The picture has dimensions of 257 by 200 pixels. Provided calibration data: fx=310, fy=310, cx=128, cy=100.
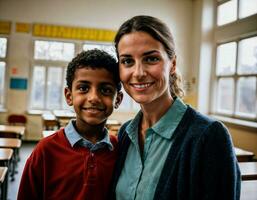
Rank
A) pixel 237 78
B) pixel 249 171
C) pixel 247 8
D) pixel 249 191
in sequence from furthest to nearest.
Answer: pixel 237 78 < pixel 247 8 < pixel 249 171 < pixel 249 191

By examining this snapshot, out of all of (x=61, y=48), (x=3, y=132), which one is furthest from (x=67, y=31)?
(x=3, y=132)

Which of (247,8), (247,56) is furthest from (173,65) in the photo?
(247,8)

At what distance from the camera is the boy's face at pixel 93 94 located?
1.24 metres

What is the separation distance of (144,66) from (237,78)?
641 centimetres

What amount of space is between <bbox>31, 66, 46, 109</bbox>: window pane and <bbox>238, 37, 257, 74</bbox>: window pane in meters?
4.87

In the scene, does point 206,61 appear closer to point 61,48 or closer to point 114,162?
point 61,48

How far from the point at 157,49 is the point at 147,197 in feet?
1.66

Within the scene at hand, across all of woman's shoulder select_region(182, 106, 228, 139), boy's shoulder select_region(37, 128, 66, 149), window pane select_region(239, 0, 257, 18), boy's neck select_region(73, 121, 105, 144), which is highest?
window pane select_region(239, 0, 257, 18)

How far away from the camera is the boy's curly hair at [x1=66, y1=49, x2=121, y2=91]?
1274 millimetres

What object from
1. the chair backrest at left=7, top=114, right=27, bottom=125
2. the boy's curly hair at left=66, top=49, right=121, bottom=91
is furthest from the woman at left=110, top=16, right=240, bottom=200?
the chair backrest at left=7, top=114, right=27, bottom=125

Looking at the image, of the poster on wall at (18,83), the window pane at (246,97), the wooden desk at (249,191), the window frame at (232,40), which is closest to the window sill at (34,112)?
the poster on wall at (18,83)

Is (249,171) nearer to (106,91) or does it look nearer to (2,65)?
(106,91)

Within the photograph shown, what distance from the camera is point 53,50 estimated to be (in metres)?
8.13

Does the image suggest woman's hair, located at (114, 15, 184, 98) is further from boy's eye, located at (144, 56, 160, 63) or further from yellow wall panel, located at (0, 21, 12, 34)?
yellow wall panel, located at (0, 21, 12, 34)
